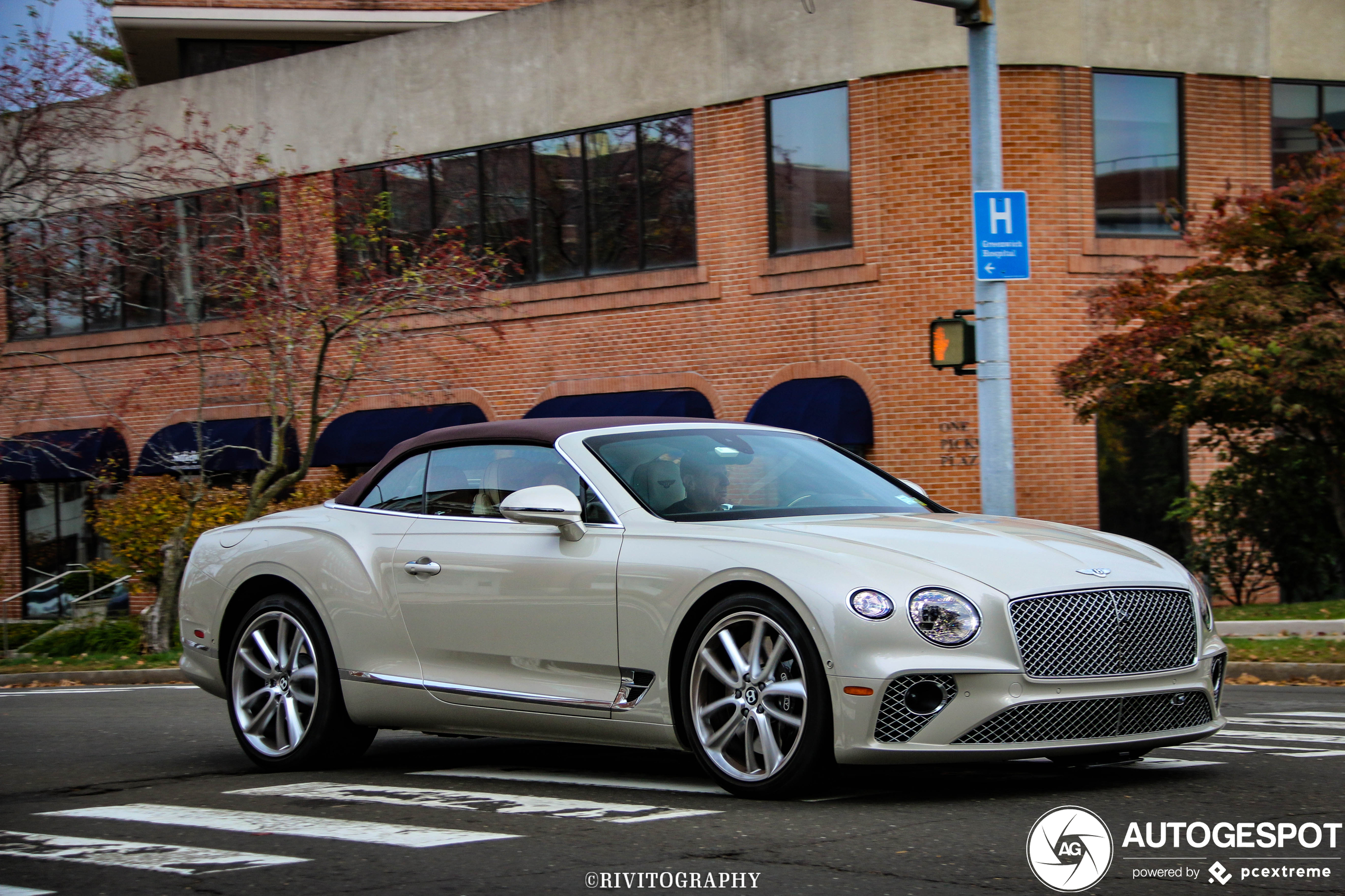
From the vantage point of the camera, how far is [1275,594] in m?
21.7

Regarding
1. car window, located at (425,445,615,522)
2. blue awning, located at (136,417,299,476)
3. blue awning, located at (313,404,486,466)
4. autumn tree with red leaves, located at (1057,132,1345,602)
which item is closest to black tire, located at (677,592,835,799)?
car window, located at (425,445,615,522)

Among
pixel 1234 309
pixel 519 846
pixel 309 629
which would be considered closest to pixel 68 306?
pixel 1234 309

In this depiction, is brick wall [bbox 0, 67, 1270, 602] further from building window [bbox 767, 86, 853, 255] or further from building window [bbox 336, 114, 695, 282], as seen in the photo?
building window [bbox 336, 114, 695, 282]

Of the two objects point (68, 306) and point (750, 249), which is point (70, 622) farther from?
point (750, 249)

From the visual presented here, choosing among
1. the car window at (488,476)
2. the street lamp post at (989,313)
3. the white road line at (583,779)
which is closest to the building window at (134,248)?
the street lamp post at (989,313)

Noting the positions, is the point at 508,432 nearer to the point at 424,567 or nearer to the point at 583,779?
the point at 424,567

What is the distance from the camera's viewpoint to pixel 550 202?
2516 cm

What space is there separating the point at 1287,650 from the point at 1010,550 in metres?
8.57

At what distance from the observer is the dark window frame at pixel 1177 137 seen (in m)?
21.8

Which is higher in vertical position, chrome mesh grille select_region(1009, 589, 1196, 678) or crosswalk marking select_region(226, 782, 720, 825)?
chrome mesh grille select_region(1009, 589, 1196, 678)

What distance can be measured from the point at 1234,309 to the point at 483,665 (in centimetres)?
1273

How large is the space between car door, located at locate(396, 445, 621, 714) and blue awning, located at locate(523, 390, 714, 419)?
1500cm

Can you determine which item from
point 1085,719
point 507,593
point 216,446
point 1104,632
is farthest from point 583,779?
point 216,446

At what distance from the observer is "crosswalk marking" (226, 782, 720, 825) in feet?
Answer: 19.5
